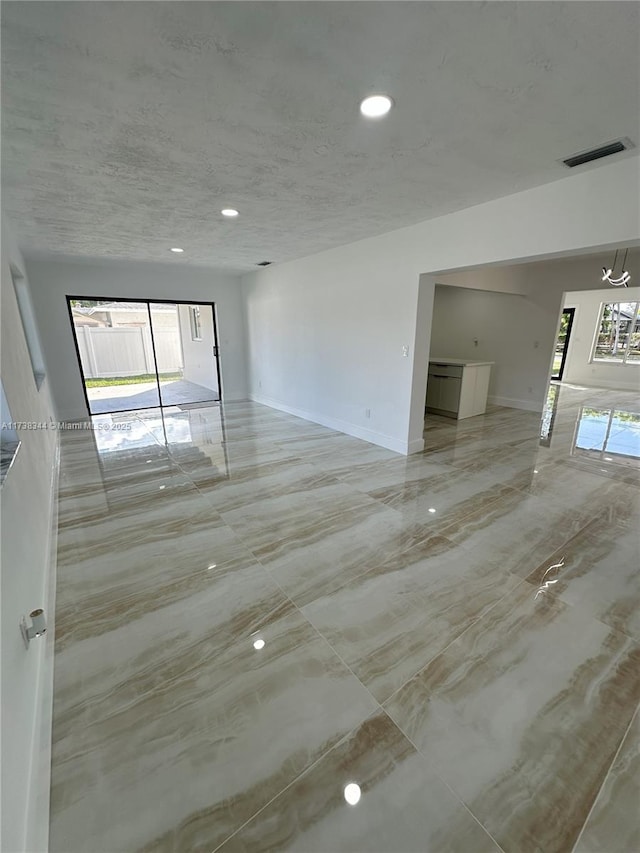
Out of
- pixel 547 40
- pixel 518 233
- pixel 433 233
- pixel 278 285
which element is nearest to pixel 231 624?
pixel 547 40

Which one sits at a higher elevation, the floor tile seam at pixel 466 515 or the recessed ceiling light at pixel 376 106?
the recessed ceiling light at pixel 376 106

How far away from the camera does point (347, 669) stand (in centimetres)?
158

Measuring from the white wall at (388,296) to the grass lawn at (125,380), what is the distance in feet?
11.9

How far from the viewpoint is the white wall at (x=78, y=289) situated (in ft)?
18.4

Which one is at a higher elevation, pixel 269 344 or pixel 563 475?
pixel 269 344

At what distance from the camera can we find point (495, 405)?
23.5 feet

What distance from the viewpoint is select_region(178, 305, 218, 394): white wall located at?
791cm

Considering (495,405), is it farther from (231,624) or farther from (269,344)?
(231,624)

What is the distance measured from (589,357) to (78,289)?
12.3 metres

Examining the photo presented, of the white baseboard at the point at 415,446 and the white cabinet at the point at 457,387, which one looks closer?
the white baseboard at the point at 415,446

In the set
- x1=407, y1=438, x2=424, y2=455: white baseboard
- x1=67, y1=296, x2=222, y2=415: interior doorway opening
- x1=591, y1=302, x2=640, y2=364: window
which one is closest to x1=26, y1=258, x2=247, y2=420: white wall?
x1=67, y1=296, x2=222, y2=415: interior doorway opening

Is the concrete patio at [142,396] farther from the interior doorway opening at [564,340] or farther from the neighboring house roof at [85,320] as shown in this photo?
the interior doorway opening at [564,340]

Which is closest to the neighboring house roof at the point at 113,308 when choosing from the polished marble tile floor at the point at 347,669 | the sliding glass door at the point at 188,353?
the sliding glass door at the point at 188,353

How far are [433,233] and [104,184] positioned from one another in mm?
3013
